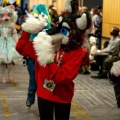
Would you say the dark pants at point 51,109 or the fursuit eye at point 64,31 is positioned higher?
the fursuit eye at point 64,31

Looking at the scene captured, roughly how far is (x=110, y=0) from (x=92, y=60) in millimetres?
2519

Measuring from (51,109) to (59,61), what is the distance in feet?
1.48

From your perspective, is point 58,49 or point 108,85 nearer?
point 58,49

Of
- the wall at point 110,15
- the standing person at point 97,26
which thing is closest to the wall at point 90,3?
the standing person at point 97,26

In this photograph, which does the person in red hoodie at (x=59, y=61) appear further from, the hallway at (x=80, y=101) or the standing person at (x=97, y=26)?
the standing person at (x=97, y=26)

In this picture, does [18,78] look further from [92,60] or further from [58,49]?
[58,49]

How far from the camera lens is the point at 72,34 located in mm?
3068

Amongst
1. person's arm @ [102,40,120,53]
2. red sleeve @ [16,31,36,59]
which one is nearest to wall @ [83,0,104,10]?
person's arm @ [102,40,120,53]

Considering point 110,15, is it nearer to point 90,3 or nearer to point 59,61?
point 90,3

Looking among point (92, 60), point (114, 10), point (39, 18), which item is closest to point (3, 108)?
point (39, 18)

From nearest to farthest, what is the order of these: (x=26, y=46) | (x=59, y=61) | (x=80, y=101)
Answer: (x=59, y=61), (x=26, y=46), (x=80, y=101)

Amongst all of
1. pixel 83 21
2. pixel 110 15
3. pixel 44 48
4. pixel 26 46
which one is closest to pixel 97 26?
pixel 110 15

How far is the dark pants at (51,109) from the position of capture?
Answer: 3.14 m

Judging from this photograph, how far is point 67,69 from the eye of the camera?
2.97m
